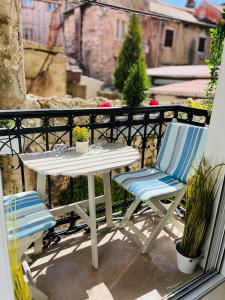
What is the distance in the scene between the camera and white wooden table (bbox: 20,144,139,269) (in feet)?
5.33

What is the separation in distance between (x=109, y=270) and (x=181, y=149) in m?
1.14

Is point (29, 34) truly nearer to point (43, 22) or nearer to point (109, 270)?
point (43, 22)

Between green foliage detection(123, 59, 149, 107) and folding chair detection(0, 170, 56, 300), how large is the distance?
125 centimetres

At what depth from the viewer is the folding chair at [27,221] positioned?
1322 millimetres

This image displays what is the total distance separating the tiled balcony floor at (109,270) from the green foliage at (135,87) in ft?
4.12

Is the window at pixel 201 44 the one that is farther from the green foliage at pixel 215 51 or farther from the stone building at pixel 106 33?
the green foliage at pixel 215 51

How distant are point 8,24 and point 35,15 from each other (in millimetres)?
8129

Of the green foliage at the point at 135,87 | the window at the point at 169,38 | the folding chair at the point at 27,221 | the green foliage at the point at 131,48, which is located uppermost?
the window at the point at 169,38

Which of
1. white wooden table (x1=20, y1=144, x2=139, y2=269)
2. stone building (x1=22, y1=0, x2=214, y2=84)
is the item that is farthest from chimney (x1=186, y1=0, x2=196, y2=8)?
white wooden table (x1=20, y1=144, x2=139, y2=269)

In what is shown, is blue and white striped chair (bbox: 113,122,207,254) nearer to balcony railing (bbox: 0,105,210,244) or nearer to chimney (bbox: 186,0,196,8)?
balcony railing (bbox: 0,105,210,244)

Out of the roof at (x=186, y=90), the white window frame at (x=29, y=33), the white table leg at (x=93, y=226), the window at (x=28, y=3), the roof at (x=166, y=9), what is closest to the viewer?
the white table leg at (x=93, y=226)

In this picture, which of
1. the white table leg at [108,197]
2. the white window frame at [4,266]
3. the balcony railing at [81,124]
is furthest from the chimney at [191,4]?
the white window frame at [4,266]

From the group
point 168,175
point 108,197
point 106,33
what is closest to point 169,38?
point 106,33

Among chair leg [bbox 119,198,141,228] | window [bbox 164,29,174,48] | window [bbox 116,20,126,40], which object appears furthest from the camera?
window [bbox 164,29,174,48]
